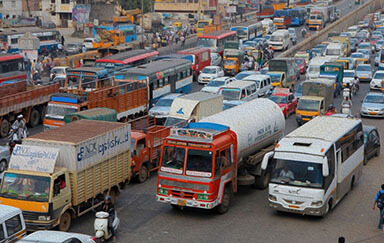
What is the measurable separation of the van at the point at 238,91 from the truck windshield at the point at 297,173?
15.2 metres

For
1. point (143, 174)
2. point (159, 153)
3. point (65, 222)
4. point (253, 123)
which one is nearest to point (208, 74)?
point (159, 153)

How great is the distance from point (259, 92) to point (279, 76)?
588cm

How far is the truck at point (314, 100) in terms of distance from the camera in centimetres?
3353

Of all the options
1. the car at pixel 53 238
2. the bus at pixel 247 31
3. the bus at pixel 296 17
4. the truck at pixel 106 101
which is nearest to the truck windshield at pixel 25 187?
the car at pixel 53 238

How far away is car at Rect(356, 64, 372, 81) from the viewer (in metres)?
48.8

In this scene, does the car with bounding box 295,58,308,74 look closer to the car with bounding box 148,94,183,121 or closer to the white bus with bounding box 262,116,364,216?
the car with bounding box 148,94,183,121

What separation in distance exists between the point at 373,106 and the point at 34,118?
701 inches

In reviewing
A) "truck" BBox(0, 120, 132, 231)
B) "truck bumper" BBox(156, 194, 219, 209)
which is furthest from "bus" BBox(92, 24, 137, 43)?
"truck bumper" BBox(156, 194, 219, 209)

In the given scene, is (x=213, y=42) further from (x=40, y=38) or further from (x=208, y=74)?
(x=40, y=38)

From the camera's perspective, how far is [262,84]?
125ft

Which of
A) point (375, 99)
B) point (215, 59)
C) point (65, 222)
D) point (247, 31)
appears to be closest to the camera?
point (65, 222)

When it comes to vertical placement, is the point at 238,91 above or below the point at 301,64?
above

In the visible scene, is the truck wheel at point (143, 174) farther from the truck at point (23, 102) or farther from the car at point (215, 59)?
the car at point (215, 59)

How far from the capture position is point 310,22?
86188mm
